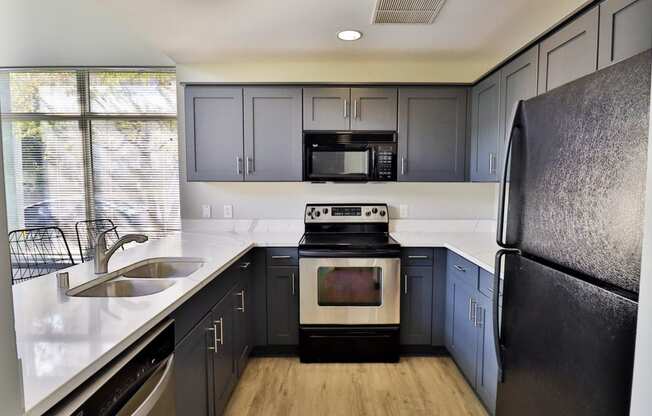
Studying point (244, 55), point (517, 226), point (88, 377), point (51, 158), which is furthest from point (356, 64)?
point (51, 158)

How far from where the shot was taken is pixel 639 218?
30.0 inches

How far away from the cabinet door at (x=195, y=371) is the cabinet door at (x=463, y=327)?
157 cm

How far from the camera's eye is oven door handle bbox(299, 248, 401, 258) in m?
2.61

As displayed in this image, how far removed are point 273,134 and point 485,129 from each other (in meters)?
1.65

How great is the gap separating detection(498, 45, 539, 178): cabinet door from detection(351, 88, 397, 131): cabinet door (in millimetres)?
835

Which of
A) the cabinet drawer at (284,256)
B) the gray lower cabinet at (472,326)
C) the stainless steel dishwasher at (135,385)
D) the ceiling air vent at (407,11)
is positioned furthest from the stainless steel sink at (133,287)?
the ceiling air vent at (407,11)

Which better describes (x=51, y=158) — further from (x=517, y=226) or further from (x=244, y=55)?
(x=517, y=226)

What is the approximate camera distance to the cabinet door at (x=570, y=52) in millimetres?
1439

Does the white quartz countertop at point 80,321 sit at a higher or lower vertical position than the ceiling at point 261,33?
lower

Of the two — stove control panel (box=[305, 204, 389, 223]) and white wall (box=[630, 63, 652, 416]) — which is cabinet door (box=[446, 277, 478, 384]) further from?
white wall (box=[630, 63, 652, 416])

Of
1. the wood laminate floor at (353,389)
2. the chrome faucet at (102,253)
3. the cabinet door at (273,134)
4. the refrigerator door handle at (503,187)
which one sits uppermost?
the cabinet door at (273,134)

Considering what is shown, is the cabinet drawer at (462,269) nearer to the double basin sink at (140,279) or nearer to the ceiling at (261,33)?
the ceiling at (261,33)

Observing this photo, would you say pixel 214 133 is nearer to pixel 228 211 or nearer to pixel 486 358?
pixel 228 211

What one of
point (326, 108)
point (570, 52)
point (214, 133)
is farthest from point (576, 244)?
point (214, 133)
